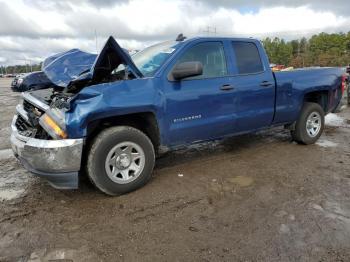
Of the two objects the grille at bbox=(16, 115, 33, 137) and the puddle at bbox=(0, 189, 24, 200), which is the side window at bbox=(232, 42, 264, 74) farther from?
the puddle at bbox=(0, 189, 24, 200)

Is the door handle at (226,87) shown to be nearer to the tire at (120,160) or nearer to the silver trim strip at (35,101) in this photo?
the tire at (120,160)

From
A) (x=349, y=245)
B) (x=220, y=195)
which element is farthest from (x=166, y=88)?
(x=349, y=245)

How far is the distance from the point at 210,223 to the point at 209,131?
62.6 inches

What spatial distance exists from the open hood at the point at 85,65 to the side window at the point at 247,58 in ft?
5.37

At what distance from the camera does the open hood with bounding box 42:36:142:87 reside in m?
4.17

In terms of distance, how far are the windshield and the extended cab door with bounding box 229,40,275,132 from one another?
0.93 meters

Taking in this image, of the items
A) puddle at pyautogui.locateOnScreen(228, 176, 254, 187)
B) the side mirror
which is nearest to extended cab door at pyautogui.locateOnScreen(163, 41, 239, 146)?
the side mirror

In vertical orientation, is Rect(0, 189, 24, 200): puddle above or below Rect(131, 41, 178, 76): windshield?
below

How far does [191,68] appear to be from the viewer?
4305mm

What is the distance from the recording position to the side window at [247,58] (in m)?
5.24

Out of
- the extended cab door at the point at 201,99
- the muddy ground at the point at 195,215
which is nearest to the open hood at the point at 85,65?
the extended cab door at the point at 201,99

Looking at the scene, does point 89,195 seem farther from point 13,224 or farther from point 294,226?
point 294,226

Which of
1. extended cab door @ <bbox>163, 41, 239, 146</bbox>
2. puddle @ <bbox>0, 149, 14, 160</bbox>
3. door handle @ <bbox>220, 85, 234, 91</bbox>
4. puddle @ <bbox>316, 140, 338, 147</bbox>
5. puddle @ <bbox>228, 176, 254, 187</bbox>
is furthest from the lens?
puddle @ <bbox>316, 140, 338, 147</bbox>

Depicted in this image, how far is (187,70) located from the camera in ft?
14.2
